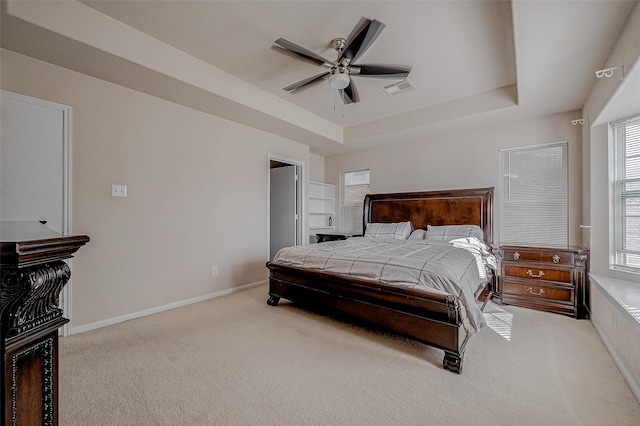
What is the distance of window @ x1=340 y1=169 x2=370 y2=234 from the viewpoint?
585cm

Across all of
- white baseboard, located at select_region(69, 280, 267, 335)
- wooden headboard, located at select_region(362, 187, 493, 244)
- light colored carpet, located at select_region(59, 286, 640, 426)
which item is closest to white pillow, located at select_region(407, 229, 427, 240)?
wooden headboard, located at select_region(362, 187, 493, 244)

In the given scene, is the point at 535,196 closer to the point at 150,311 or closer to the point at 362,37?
the point at 362,37

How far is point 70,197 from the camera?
2732 mm

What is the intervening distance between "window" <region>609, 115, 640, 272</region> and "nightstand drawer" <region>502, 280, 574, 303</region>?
0.60m

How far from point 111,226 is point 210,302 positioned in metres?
1.45

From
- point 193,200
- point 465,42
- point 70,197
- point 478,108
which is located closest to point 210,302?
point 193,200

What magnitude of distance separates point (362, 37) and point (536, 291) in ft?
11.2

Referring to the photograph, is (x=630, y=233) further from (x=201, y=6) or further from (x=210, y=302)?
(x=210, y=302)

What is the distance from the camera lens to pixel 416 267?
2.44m

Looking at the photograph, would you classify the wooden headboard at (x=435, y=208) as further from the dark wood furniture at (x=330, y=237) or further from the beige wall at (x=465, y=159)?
the dark wood furniture at (x=330, y=237)

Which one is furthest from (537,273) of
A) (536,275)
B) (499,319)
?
(499,319)

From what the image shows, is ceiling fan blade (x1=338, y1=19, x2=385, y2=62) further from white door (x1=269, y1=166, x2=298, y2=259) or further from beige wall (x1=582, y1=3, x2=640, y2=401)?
white door (x1=269, y1=166, x2=298, y2=259)

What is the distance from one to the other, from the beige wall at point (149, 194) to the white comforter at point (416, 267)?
3.83 feet

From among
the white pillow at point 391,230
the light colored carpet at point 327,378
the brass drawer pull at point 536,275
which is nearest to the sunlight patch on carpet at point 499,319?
the light colored carpet at point 327,378
